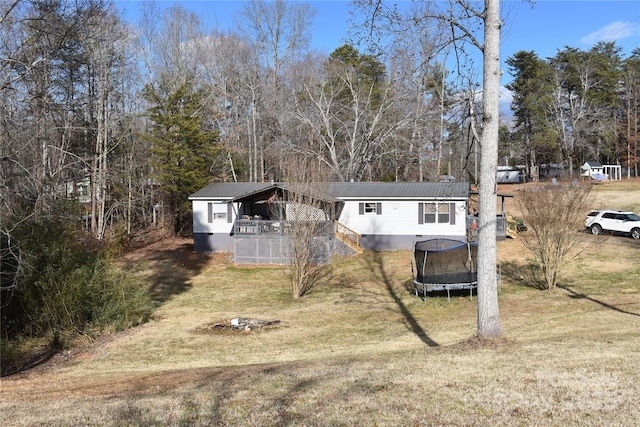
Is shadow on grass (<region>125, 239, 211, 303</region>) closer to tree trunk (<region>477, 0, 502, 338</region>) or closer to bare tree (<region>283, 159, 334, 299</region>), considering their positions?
bare tree (<region>283, 159, 334, 299</region>)

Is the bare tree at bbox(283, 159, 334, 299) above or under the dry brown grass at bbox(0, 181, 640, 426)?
above

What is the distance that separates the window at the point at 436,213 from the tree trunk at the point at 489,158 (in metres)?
19.7

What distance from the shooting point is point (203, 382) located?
7.13 m

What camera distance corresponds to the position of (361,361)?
830 centimetres

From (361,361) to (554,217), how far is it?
1136cm

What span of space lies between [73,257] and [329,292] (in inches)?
381

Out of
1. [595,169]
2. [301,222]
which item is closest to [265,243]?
[301,222]

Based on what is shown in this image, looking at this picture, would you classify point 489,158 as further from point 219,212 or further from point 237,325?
point 219,212

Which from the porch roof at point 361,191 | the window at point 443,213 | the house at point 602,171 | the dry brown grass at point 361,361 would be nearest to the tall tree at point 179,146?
the porch roof at point 361,191

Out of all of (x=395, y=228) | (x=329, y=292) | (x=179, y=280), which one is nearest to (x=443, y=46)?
(x=329, y=292)

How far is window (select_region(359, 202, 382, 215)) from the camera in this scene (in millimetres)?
28359

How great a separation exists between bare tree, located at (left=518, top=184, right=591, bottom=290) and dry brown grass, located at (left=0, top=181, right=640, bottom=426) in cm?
121

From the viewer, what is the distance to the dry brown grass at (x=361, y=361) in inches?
204

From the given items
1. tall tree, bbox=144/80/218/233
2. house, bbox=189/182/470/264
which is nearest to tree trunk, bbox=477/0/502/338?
house, bbox=189/182/470/264
